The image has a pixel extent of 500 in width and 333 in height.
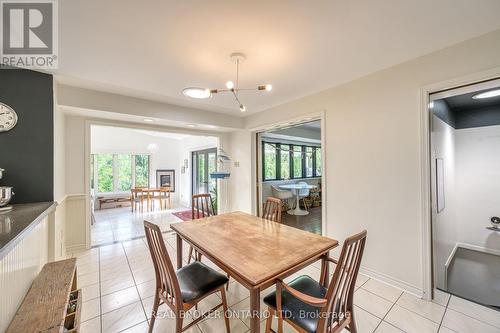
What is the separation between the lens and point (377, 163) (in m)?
2.33

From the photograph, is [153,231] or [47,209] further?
[47,209]

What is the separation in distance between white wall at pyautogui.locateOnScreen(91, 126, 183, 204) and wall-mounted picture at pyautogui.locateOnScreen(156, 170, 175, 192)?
117 mm

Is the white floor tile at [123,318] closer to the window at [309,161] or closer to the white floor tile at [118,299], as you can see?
the white floor tile at [118,299]

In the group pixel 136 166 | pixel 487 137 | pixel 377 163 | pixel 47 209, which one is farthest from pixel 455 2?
pixel 136 166

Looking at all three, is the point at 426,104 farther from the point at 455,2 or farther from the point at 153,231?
the point at 153,231

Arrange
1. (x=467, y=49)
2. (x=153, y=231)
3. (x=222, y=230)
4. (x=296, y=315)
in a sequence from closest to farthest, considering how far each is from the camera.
Result: (x=296, y=315), (x=153, y=231), (x=467, y=49), (x=222, y=230)

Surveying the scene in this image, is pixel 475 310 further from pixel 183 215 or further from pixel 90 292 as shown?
pixel 183 215

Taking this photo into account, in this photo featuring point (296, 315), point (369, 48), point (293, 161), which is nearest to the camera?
point (296, 315)

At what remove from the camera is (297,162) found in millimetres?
6680

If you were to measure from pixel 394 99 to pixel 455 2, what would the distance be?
94 cm

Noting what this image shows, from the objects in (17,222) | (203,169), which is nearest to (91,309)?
(17,222)

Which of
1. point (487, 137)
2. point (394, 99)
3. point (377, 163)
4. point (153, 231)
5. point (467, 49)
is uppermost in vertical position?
point (467, 49)

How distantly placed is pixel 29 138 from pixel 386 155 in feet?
13.2

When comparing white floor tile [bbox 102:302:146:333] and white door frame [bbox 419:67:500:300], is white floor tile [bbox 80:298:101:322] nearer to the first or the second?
white floor tile [bbox 102:302:146:333]
